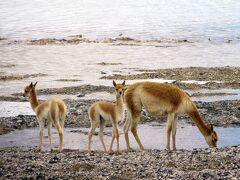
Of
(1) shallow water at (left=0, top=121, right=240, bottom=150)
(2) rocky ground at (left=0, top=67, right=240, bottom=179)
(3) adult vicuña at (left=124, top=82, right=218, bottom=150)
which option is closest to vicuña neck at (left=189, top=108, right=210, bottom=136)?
(3) adult vicuña at (left=124, top=82, right=218, bottom=150)

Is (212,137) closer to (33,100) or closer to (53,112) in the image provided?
(53,112)

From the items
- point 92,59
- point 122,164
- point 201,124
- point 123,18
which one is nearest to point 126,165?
point 122,164

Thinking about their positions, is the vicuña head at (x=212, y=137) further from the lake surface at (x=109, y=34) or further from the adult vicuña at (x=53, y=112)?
the lake surface at (x=109, y=34)

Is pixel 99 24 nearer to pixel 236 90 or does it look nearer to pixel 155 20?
pixel 155 20

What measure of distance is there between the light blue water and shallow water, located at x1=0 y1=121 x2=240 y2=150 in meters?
35.5

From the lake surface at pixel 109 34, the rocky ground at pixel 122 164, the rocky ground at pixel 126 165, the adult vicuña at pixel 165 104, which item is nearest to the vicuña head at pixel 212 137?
the adult vicuña at pixel 165 104

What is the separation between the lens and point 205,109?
21297 mm

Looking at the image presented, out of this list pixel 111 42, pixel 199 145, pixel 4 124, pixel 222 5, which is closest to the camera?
pixel 199 145

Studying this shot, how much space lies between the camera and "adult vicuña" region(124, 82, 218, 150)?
15477mm

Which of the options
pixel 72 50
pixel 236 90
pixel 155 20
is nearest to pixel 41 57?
pixel 72 50

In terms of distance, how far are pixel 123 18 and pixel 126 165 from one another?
205 feet

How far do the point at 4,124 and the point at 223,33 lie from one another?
40.0 meters

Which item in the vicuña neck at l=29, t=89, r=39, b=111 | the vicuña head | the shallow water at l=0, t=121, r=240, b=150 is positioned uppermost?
the vicuña neck at l=29, t=89, r=39, b=111

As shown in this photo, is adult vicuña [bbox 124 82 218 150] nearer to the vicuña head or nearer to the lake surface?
the vicuña head
